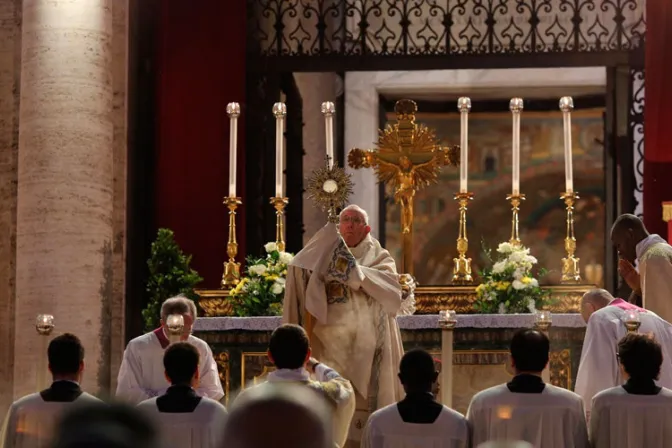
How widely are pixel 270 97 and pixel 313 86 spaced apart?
1.46 meters

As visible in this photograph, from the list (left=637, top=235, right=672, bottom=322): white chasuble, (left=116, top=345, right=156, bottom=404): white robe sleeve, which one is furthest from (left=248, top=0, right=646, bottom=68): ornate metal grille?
(left=116, top=345, right=156, bottom=404): white robe sleeve

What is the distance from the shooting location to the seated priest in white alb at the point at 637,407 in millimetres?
4777

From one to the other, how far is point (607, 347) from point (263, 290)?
3.17 meters

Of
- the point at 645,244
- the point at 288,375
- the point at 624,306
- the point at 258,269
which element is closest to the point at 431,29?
the point at 258,269

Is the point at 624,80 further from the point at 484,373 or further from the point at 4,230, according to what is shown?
the point at 4,230

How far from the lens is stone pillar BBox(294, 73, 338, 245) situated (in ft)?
43.0

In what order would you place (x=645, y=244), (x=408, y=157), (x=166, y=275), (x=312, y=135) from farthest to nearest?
(x=312, y=135), (x=166, y=275), (x=408, y=157), (x=645, y=244)

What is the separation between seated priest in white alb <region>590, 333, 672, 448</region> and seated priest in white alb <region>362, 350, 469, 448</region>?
0.62 m

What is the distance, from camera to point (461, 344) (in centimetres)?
841

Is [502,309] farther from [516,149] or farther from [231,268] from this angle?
[231,268]

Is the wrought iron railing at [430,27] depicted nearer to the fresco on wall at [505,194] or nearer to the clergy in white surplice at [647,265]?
the fresco on wall at [505,194]

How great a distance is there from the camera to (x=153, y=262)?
987 cm

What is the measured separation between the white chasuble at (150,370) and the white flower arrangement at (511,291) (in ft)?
8.59

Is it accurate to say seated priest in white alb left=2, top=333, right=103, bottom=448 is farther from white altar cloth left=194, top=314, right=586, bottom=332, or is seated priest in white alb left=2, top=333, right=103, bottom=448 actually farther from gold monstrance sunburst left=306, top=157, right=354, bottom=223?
white altar cloth left=194, top=314, right=586, bottom=332
